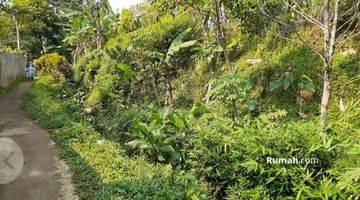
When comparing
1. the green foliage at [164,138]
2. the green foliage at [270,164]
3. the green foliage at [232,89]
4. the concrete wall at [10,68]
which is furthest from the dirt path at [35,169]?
the concrete wall at [10,68]

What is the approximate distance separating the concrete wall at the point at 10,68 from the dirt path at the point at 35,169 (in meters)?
7.66

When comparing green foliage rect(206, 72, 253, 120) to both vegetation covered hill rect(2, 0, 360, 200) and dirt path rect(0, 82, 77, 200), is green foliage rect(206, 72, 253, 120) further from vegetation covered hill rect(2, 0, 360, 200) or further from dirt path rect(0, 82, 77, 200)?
dirt path rect(0, 82, 77, 200)

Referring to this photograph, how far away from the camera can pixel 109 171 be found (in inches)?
273

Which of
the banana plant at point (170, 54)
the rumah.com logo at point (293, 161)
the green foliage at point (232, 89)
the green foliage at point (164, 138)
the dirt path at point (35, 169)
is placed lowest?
the dirt path at point (35, 169)

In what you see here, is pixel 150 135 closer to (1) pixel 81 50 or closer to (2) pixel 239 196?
(2) pixel 239 196

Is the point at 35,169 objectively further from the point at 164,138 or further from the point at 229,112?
the point at 229,112

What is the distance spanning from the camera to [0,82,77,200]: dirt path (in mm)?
6270

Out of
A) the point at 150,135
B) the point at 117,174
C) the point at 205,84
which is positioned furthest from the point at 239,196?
the point at 205,84

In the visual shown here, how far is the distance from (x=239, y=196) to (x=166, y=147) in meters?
2.34

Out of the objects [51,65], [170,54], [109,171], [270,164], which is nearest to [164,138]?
[109,171]

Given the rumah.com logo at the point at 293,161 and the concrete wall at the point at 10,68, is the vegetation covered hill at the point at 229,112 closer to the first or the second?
the rumah.com logo at the point at 293,161

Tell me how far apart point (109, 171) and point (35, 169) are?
5.10ft

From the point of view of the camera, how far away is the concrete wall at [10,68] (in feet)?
62.0

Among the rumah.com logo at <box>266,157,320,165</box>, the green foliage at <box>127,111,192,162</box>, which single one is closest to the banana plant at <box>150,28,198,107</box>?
the green foliage at <box>127,111,192,162</box>
